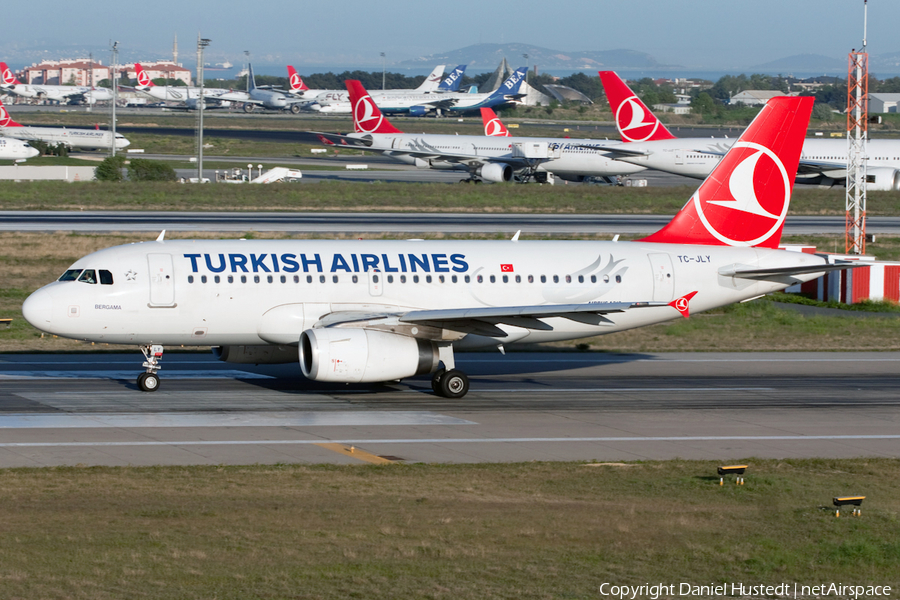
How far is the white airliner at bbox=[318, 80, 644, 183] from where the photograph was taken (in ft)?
337

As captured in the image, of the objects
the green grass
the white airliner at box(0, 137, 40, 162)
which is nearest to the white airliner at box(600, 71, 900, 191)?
the white airliner at box(0, 137, 40, 162)

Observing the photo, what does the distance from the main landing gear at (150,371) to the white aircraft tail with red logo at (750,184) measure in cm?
1545

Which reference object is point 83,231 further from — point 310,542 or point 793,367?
point 310,542

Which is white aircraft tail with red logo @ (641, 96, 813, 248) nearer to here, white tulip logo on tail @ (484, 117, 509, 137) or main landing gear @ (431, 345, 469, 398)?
main landing gear @ (431, 345, 469, 398)

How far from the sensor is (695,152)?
317 ft

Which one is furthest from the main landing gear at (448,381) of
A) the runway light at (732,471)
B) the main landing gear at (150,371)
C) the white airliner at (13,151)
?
the white airliner at (13,151)

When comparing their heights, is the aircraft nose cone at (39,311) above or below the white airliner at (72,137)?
below

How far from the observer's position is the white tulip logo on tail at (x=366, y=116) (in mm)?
111812

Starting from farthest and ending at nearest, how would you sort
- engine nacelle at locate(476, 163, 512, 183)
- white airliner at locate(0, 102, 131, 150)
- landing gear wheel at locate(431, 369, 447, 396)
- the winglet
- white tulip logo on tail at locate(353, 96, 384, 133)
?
white airliner at locate(0, 102, 131, 150), white tulip logo on tail at locate(353, 96, 384, 133), engine nacelle at locate(476, 163, 512, 183), the winglet, landing gear wheel at locate(431, 369, 447, 396)

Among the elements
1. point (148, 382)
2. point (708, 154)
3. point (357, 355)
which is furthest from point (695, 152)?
point (148, 382)

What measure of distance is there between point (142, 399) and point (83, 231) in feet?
119

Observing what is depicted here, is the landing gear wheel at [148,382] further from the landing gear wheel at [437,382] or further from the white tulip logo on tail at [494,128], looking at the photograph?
the white tulip logo on tail at [494,128]

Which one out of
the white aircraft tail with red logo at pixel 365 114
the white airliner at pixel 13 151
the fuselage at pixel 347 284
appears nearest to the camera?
the fuselage at pixel 347 284

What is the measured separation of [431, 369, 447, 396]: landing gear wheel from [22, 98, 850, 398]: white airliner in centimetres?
6
